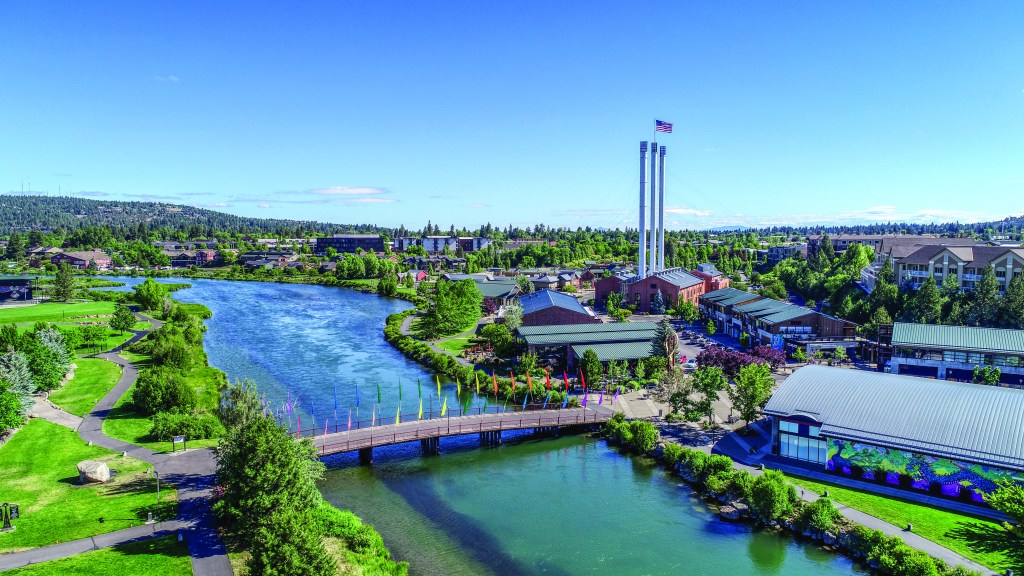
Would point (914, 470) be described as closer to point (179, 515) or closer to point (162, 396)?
point (179, 515)

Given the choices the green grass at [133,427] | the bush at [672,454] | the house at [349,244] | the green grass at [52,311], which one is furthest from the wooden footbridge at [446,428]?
the house at [349,244]

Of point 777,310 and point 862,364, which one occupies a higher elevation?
point 777,310

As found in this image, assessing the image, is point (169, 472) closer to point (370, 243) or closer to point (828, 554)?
point (828, 554)

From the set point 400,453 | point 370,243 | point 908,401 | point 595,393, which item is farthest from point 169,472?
point 370,243

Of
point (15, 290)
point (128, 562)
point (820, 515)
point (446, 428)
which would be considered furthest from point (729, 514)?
point (15, 290)

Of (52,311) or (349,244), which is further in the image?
(349,244)

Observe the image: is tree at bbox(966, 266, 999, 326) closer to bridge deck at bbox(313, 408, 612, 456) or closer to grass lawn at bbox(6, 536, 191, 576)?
bridge deck at bbox(313, 408, 612, 456)
